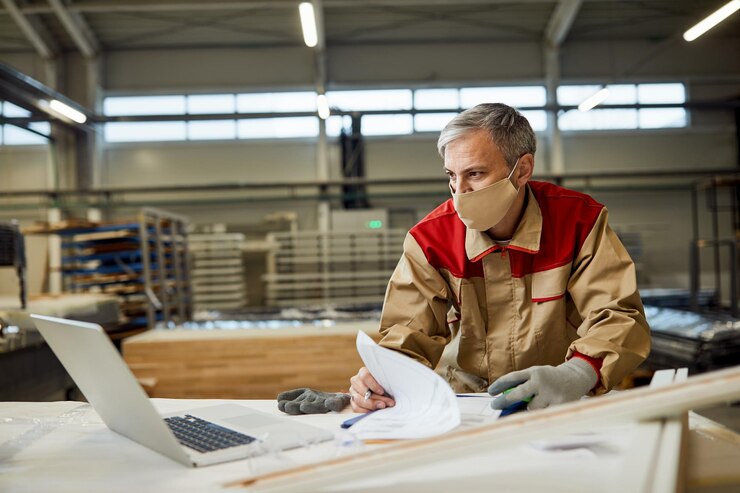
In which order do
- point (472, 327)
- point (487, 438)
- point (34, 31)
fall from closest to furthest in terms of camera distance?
1. point (487, 438)
2. point (472, 327)
3. point (34, 31)

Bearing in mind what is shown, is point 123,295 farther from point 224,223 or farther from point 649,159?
point 649,159

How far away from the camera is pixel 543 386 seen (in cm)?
158

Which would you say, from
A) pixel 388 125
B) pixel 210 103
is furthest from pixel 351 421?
pixel 210 103

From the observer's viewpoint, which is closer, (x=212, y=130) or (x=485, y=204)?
(x=485, y=204)

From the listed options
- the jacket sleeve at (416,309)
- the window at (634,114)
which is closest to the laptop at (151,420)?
the jacket sleeve at (416,309)

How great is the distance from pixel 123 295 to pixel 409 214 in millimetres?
6572

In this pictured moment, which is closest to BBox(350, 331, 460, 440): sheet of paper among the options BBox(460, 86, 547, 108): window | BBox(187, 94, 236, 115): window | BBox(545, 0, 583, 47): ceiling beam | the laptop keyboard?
the laptop keyboard

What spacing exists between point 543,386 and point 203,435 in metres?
0.81

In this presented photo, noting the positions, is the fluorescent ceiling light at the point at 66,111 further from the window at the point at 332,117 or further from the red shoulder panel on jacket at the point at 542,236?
the red shoulder panel on jacket at the point at 542,236

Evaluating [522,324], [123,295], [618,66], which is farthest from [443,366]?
[618,66]

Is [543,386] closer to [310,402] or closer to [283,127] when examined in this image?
[310,402]

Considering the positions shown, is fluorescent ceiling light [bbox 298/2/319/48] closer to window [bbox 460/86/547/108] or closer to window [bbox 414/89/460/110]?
window [bbox 414/89/460/110]

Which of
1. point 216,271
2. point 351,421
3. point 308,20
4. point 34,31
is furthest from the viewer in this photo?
point 34,31

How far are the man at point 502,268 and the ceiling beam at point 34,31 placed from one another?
41.5ft
